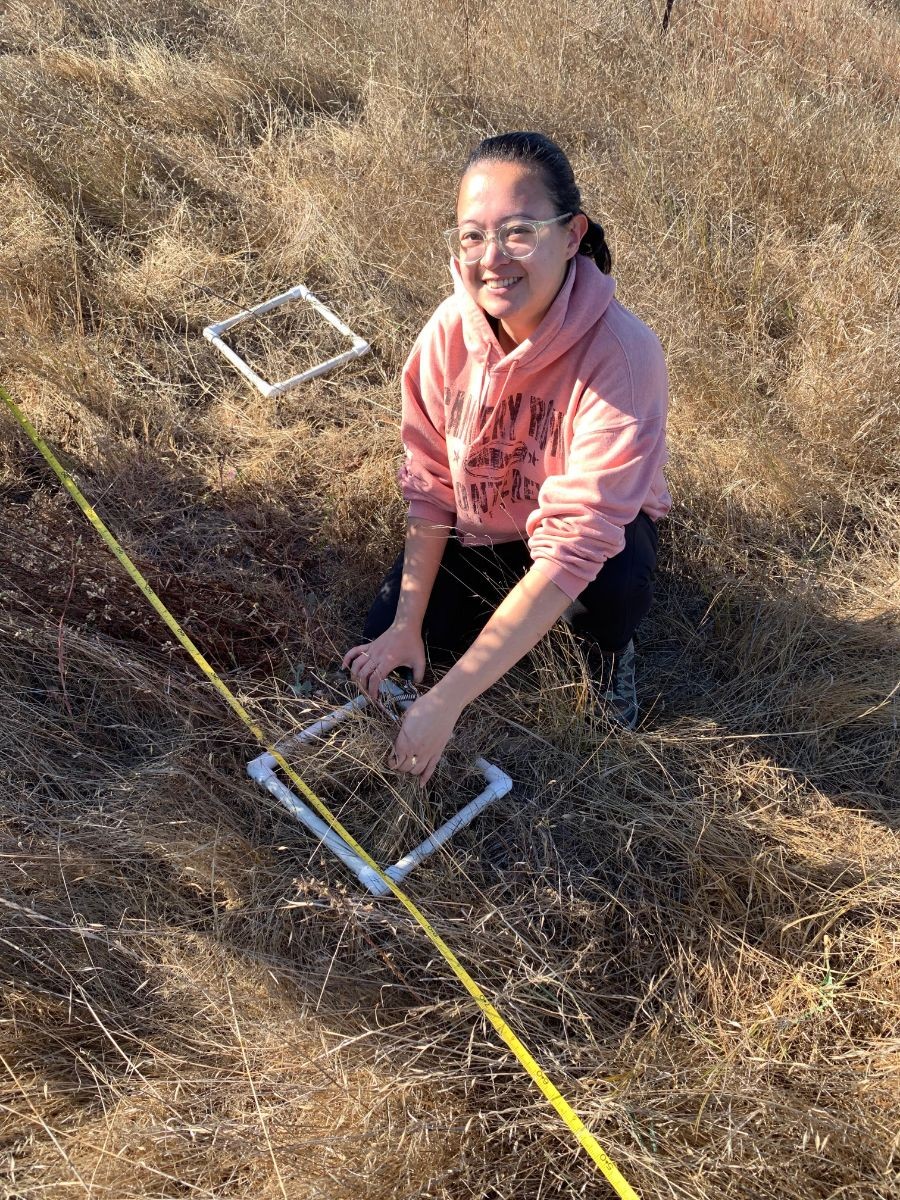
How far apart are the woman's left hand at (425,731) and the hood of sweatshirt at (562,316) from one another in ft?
→ 2.29

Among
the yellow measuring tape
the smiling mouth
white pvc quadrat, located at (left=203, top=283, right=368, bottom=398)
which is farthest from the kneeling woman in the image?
white pvc quadrat, located at (left=203, top=283, right=368, bottom=398)

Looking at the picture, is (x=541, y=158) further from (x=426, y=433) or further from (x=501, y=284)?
(x=426, y=433)

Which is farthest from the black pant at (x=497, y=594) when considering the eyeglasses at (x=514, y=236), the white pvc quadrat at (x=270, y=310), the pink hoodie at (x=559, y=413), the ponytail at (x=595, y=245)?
the white pvc quadrat at (x=270, y=310)

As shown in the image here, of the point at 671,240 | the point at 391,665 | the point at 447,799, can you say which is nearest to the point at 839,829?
the point at 447,799

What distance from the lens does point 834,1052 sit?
1822mm

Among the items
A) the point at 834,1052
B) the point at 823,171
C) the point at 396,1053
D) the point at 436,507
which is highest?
the point at 823,171

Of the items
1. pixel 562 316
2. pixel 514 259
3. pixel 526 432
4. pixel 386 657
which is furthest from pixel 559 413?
pixel 386 657

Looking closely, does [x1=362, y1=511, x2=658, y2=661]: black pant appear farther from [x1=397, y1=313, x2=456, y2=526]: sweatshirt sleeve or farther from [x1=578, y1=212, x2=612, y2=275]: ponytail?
[x1=578, y1=212, x2=612, y2=275]: ponytail

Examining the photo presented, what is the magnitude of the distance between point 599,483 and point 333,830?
3.02 ft

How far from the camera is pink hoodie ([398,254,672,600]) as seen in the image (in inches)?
76.0

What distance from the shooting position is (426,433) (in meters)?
2.29

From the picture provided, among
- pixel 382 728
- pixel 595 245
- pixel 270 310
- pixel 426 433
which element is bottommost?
pixel 382 728

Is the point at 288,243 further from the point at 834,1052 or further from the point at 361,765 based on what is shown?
the point at 834,1052

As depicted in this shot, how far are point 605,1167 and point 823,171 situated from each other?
3.72 meters
